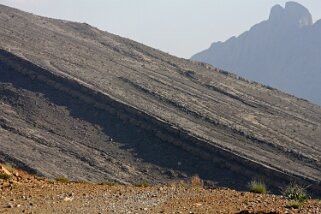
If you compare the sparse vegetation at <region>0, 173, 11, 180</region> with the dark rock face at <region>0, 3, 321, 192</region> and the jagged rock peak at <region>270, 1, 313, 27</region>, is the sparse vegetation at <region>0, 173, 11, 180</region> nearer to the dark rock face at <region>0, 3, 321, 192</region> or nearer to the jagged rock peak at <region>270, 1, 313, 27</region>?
the dark rock face at <region>0, 3, 321, 192</region>

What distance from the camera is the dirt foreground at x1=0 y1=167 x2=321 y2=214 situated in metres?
10.8

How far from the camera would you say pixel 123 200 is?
469 inches

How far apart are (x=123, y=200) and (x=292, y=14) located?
183222 millimetres

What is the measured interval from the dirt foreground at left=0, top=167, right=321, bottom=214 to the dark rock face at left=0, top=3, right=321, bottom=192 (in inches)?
561

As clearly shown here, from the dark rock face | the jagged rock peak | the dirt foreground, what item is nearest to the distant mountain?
the jagged rock peak

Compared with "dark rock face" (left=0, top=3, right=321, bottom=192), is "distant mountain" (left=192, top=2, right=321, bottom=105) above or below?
above

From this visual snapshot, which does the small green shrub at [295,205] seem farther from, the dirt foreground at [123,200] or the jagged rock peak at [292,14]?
the jagged rock peak at [292,14]

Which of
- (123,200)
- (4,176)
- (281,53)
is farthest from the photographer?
(281,53)

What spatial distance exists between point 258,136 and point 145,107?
928 cm

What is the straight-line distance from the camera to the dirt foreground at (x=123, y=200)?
10828 millimetres

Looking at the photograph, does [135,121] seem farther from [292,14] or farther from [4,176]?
[292,14]

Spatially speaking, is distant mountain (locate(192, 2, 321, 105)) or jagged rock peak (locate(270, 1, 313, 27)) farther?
jagged rock peak (locate(270, 1, 313, 27))

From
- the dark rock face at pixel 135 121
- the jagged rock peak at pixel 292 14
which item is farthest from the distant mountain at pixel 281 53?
the dark rock face at pixel 135 121

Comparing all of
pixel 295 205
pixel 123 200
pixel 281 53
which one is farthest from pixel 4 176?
pixel 281 53
